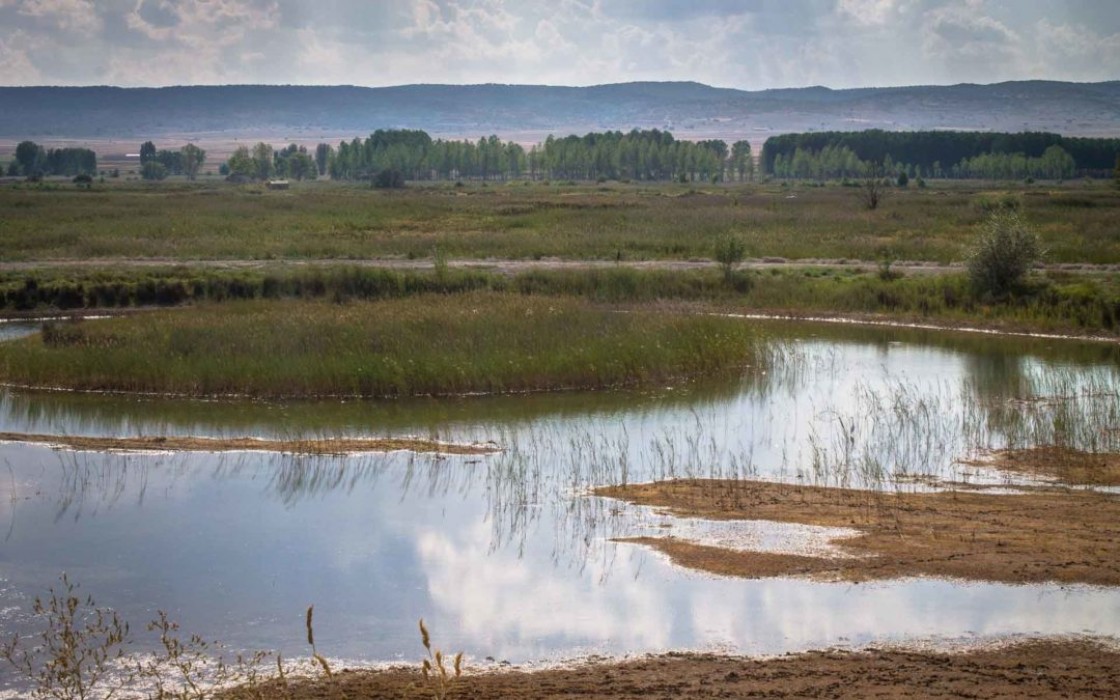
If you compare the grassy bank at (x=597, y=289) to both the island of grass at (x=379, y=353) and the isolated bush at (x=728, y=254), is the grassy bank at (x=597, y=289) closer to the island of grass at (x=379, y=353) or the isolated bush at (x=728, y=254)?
the isolated bush at (x=728, y=254)

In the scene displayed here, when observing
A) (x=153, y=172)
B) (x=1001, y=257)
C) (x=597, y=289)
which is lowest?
(x=597, y=289)

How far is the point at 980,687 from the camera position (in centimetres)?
945

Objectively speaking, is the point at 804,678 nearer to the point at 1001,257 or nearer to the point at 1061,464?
the point at 1061,464

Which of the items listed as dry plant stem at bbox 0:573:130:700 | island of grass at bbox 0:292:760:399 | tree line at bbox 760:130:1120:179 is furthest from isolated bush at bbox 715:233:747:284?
tree line at bbox 760:130:1120:179

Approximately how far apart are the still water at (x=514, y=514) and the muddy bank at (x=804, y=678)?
1.65 ft

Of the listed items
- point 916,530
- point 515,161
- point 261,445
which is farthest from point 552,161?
point 916,530

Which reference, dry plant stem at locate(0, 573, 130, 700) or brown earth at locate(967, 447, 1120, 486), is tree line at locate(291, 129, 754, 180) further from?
dry plant stem at locate(0, 573, 130, 700)

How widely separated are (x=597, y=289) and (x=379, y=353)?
13008 millimetres

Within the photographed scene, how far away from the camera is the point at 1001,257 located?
33094 millimetres

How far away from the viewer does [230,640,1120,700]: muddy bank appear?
9.36m

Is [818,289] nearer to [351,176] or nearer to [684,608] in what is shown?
[684,608]

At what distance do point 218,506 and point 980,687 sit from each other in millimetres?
9436

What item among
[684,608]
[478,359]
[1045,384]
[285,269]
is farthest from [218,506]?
[285,269]

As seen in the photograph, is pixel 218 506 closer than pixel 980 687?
No
